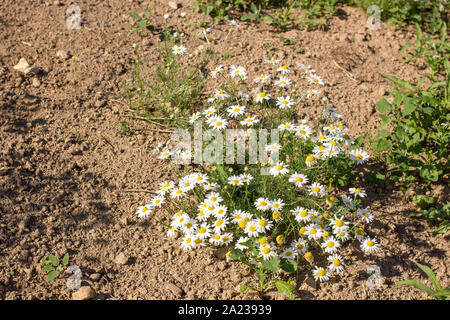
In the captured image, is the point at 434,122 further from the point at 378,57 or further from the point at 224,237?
the point at 224,237

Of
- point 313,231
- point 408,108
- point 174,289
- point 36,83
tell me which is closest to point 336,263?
point 313,231

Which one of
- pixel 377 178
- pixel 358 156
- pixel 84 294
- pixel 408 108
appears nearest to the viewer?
pixel 84 294

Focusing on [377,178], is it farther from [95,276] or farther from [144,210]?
[95,276]

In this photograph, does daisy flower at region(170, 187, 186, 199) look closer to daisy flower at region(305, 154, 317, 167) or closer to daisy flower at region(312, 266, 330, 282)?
daisy flower at region(305, 154, 317, 167)

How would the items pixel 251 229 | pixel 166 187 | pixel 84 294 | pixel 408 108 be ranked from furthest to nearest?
pixel 408 108, pixel 166 187, pixel 251 229, pixel 84 294

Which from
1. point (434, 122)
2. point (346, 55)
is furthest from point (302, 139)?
point (346, 55)

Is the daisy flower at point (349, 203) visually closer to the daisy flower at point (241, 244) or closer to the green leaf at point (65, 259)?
the daisy flower at point (241, 244)
